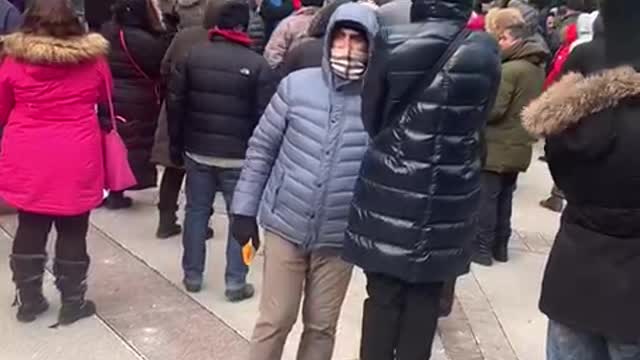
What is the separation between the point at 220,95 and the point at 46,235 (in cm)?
122

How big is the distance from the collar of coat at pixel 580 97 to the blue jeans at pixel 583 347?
698 millimetres

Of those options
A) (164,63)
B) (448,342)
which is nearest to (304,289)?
(448,342)

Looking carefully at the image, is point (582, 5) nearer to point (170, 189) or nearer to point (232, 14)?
point (170, 189)

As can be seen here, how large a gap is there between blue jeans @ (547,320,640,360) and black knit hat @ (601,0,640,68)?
3.03 ft

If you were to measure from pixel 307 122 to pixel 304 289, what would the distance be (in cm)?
74

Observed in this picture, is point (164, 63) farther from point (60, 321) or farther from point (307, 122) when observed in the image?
point (307, 122)

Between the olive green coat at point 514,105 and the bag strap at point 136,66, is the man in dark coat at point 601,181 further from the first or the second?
the bag strap at point 136,66

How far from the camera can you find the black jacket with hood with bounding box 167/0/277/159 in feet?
16.9

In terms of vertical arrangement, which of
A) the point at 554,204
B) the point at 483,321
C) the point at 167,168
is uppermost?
the point at 167,168

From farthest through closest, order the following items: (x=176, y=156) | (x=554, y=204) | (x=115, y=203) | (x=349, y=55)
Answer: (x=554, y=204) → (x=115, y=203) → (x=176, y=156) → (x=349, y=55)

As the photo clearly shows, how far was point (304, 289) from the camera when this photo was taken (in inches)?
154

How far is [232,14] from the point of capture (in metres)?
5.09

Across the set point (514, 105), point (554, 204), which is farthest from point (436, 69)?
point (554, 204)

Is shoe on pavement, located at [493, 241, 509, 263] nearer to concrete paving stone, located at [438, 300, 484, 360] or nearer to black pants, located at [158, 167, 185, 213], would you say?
concrete paving stone, located at [438, 300, 484, 360]
